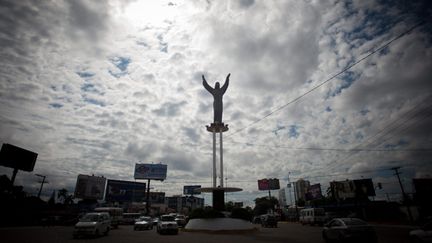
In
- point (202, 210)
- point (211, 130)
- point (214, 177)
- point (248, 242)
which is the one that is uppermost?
point (211, 130)

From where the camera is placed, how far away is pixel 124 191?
209 feet

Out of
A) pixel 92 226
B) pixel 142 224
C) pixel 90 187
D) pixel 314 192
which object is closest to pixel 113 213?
pixel 142 224

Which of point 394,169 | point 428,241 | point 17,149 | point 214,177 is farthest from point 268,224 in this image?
point 17,149

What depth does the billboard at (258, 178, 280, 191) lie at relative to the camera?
238 ft

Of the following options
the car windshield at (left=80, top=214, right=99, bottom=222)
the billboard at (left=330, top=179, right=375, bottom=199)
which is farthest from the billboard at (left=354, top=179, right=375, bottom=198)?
the car windshield at (left=80, top=214, right=99, bottom=222)

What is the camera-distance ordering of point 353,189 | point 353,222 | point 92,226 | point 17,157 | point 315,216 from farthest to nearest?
1. point 353,189
2. point 17,157
3. point 315,216
4. point 92,226
5. point 353,222

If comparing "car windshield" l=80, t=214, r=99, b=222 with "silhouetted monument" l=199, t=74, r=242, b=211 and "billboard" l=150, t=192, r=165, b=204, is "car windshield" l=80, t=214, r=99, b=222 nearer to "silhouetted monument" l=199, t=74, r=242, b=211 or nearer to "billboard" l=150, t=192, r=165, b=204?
"silhouetted monument" l=199, t=74, r=242, b=211

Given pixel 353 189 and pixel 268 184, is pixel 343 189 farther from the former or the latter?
pixel 268 184

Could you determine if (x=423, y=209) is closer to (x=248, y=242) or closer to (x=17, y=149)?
(x=248, y=242)

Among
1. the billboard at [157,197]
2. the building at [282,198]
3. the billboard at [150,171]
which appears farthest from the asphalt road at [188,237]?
the building at [282,198]

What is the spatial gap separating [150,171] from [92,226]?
50250 millimetres

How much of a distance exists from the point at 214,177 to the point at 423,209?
35029 mm

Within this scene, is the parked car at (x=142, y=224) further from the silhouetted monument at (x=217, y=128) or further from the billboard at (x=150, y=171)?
the billboard at (x=150, y=171)

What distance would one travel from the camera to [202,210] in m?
26.2
